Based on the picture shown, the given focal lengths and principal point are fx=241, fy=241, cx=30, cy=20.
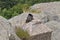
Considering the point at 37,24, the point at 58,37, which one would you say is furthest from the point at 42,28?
the point at 58,37

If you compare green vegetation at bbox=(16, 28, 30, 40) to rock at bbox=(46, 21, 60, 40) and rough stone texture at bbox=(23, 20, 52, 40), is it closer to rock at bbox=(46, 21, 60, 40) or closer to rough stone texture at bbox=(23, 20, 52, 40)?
rough stone texture at bbox=(23, 20, 52, 40)

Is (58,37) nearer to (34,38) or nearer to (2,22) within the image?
(34,38)

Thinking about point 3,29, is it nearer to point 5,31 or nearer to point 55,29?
point 5,31

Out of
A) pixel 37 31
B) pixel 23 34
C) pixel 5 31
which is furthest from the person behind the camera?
pixel 37 31

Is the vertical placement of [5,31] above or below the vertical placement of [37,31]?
above

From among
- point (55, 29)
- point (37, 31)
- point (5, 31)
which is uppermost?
point (5, 31)

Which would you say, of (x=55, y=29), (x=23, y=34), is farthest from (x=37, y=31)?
(x=55, y=29)

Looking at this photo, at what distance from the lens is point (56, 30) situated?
6074mm

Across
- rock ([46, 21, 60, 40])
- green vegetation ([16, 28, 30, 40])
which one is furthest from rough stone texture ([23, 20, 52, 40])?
rock ([46, 21, 60, 40])

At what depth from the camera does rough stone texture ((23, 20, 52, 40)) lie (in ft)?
16.3

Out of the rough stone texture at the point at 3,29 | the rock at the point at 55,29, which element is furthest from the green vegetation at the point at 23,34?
the rock at the point at 55,29

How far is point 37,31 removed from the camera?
509 cm

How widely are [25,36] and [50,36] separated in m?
0.66

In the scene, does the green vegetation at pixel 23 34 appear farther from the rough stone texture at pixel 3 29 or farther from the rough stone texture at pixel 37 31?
the rough stone texture at pixel 3 29
